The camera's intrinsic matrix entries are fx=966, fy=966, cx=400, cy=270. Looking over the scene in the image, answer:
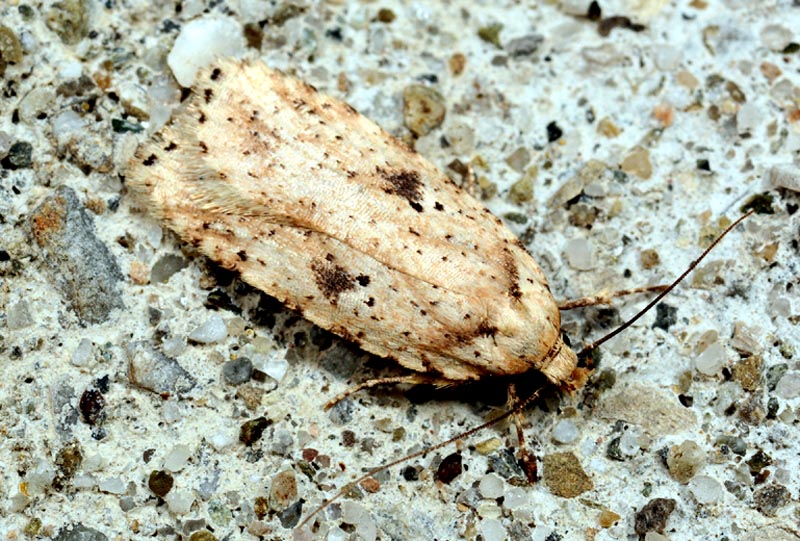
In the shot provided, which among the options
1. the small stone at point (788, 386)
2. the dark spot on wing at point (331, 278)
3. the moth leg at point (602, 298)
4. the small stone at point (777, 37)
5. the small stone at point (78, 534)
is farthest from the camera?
the small stone at point (777, 37)

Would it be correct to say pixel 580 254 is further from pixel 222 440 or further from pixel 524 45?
pixel 222 440

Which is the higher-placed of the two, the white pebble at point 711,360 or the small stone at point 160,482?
the white pebble at point 711,360

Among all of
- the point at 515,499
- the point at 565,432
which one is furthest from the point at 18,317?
the point at 565,432

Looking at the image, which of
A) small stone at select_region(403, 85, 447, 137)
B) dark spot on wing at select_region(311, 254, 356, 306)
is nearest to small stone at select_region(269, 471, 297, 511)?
dark spot on wing at select_region(311, 254, 356, 306)

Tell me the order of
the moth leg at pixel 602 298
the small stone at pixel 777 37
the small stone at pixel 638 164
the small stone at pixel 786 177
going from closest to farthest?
the moth leg at pixel 602 298 → the small stone at pixel 786 177 → the small stone at pixel 638 164 → the small stone at pixel 777 37

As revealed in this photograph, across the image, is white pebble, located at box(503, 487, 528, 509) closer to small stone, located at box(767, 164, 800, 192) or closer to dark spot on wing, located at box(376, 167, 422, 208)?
dark spot on wing, located at box(376, 167, 422, 208)

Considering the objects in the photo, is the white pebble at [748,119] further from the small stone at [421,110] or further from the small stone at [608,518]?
the small stone at [608,518]

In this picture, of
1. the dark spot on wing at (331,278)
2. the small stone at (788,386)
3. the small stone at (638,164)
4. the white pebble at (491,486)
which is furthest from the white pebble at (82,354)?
the small stone at (788,386)

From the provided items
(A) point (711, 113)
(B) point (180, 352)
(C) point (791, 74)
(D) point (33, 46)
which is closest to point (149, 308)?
(B) point (180, 352)
